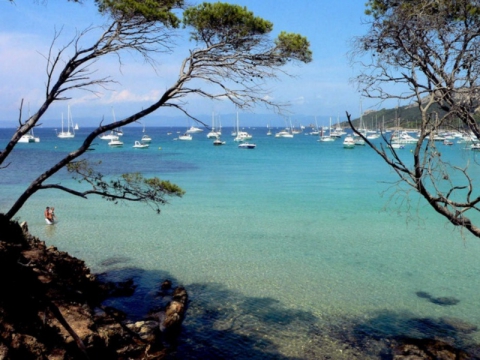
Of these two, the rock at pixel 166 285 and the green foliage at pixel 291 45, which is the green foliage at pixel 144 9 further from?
the rock at pixel 166 285

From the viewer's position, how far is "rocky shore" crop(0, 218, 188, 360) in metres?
5.33

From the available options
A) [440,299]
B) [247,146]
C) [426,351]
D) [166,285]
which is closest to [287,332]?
[426,351]

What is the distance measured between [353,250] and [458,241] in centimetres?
361

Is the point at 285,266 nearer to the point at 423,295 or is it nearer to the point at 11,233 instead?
the point at 423,295

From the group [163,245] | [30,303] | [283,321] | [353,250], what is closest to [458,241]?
[353,250]

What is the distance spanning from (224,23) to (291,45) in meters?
1.18

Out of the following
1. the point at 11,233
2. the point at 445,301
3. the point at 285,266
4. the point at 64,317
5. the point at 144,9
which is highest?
the point at 144,9

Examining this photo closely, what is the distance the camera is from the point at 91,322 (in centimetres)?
639

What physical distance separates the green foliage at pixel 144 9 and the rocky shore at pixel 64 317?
148 inches

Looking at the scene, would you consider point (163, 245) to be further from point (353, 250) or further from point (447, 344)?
point (447, 344)

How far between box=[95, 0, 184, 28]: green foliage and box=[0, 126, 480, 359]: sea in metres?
2.19

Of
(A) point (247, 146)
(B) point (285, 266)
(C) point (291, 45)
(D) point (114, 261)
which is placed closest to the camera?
(C) point (291, 45)

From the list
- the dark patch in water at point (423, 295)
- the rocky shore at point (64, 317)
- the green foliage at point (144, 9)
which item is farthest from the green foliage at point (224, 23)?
the dark patch in water at point (423, 295)

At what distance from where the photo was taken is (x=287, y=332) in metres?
7.59
